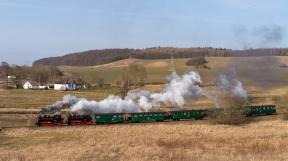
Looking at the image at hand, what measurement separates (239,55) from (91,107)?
30312 mm

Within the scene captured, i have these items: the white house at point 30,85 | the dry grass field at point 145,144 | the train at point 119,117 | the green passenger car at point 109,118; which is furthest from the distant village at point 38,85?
the dry grass field at point 145,144

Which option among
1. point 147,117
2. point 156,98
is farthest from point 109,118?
point 156,98

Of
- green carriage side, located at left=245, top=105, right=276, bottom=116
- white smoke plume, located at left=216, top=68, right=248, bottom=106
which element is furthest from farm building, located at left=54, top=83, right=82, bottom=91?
green carriage side, located at left=245, top=105, right=276, bottom=116

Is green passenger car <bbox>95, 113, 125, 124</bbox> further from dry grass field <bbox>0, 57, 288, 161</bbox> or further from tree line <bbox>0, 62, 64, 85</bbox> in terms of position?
tree line <bbox>0, 62, 64, 85</bbox>

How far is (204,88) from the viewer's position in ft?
283

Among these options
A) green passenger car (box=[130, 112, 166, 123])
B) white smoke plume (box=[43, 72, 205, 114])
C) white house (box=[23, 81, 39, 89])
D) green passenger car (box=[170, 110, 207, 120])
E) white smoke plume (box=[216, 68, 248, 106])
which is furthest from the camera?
white house (box=[23, 81, 39, 89])

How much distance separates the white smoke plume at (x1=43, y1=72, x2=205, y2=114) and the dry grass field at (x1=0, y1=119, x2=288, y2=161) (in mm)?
12884

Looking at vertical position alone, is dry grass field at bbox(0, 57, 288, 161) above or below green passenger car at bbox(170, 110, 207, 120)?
below

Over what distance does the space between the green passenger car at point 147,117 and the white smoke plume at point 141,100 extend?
5.86m

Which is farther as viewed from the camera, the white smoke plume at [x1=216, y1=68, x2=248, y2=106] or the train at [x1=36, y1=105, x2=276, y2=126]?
the white smoke plume at [x1=216, y1=68, x2=248, y2=106]

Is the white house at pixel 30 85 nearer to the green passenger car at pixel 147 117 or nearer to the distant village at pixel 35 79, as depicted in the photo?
the distant village at pixel 35 79

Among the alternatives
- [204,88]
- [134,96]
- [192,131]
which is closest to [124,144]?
[192,131]

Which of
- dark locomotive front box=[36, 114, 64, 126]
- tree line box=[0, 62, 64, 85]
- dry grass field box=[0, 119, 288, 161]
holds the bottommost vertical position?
dry grass field box=[0, 119, 288, 161]

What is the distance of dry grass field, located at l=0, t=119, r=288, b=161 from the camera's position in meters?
29.4
